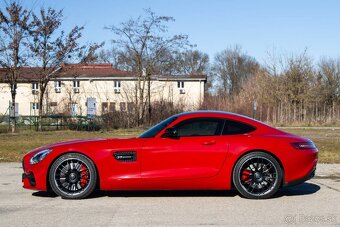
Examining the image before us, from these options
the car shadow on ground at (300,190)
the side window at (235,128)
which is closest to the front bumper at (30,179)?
the side window at (235,128)

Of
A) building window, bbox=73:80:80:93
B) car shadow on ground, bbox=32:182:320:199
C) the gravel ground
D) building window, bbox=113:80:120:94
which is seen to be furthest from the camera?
building window, bbox=113:80:120:94

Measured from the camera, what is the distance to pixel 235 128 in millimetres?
7266

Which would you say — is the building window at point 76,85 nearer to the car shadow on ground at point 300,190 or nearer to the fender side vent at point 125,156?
the car shadow on ground at point 300,190

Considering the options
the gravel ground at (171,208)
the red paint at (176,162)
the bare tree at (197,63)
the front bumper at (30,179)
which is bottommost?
the gravel ground at (171,208)

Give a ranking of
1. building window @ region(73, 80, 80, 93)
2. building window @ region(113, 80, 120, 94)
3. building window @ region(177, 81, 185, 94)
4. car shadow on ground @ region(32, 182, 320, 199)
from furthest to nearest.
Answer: building window @ region(177, 81, 185, 94), building window @ region(113, 80, 120, 94), building window @ region(73, 80, 80, 93), car shadow on ground @ region(32, 182, 320, 199)

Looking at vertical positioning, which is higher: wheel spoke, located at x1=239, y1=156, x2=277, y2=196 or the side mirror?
the side mirror

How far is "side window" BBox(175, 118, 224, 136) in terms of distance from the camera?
7184 millimetres

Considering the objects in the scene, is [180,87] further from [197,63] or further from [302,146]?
[302,146]

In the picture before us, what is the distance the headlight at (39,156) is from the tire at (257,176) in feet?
9.01

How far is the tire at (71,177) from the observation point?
23.0 ft

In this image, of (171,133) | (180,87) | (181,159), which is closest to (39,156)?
(171,133)

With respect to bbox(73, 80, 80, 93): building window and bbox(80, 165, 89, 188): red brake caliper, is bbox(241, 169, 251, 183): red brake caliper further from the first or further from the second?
bbox(73, 80, 80, 93): building window

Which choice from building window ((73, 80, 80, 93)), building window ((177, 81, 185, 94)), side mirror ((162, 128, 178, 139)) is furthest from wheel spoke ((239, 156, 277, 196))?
building window ((177, 81, 185, 94))

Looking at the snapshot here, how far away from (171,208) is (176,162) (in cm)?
77
